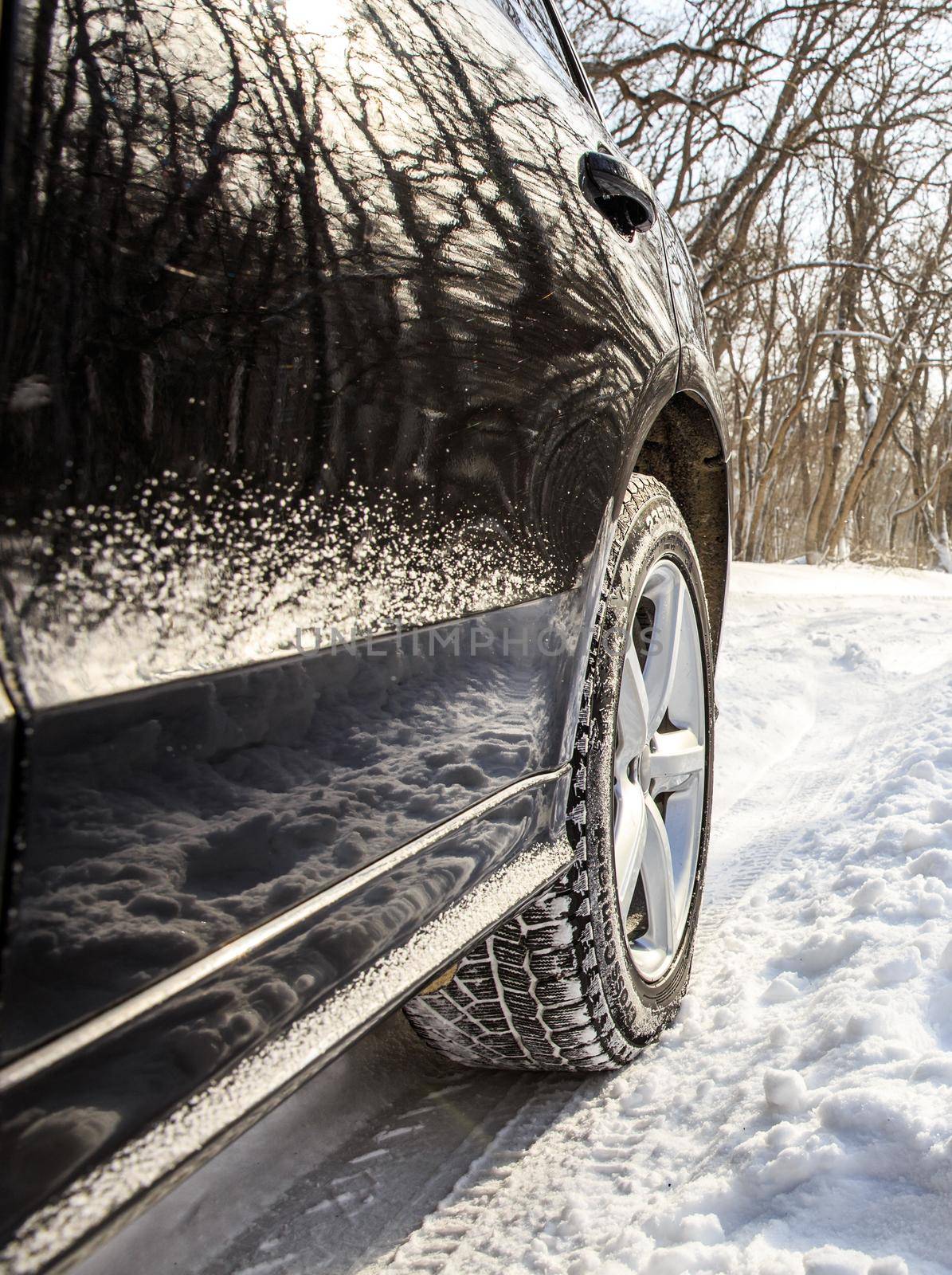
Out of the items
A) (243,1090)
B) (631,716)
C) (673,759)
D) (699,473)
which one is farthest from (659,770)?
(243,1090)

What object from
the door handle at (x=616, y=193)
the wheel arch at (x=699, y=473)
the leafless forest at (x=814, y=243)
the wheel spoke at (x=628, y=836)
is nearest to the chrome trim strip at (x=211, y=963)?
the wheel spoke at (x=628, y=836)

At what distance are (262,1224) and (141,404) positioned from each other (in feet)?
3.71

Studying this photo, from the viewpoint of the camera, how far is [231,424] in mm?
692

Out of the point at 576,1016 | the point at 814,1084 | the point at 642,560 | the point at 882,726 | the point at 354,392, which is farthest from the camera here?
the point at 882,726

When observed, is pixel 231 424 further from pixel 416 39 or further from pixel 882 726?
pixel 882 726

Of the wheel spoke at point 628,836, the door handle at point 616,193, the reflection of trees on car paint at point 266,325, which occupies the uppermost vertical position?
the door handle at point 616,193

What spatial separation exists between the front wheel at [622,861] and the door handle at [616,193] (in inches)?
15.4

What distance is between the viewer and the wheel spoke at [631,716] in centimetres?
154

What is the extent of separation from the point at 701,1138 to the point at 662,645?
78cm

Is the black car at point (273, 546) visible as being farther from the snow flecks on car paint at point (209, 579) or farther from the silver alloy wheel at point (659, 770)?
the silver alloy wheel at point (659, 770)

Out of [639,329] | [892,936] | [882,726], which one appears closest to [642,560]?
[639,329]

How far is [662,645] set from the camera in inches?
65.9

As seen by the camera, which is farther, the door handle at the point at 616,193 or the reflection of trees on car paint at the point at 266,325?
the door handle at the point at 616,193

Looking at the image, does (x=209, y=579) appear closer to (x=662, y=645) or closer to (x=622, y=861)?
(x=622, y=861)
